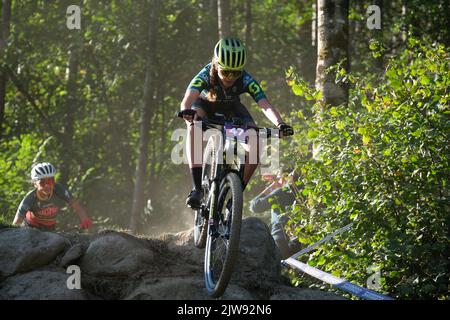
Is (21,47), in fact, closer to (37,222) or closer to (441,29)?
(37,222)

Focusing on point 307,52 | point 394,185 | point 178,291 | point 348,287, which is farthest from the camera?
point 307,52

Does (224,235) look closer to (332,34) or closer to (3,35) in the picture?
(332,34)

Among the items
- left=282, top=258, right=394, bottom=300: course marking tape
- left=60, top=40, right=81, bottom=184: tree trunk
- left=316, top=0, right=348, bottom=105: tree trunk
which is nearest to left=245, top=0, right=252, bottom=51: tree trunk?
left=60, top=40, right=81, bottom=184: tree trunk

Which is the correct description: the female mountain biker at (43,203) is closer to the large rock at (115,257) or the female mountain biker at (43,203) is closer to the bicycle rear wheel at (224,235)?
the large rock at (115,257)

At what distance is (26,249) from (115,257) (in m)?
1.01

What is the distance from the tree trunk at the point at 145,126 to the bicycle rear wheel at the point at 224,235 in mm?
10857

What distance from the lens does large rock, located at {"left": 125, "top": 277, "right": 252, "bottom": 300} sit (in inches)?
247

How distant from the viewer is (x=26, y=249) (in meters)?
7.16

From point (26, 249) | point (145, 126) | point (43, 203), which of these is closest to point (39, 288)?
point (26, 249)

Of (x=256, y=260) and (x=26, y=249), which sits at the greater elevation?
(x=26, y=249)

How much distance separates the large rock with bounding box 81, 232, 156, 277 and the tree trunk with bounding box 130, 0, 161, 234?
999 cm

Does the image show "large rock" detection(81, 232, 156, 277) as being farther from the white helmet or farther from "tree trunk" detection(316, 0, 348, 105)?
"tree trunk" detection(316, 0, 348, 105)

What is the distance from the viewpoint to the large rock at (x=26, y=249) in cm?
702

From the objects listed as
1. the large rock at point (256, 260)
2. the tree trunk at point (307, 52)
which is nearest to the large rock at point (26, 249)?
the large rock at point (256, 260)
